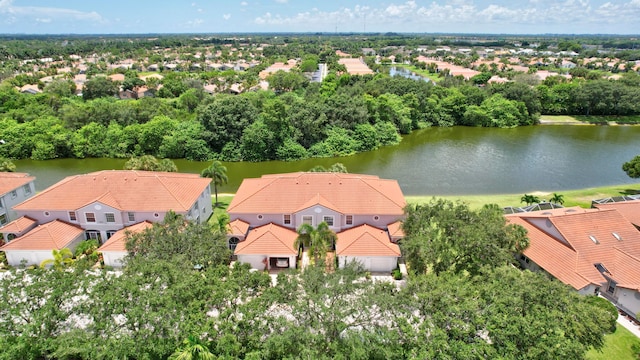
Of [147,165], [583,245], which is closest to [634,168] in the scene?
[583,245]

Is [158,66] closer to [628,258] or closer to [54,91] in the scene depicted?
[54,91]

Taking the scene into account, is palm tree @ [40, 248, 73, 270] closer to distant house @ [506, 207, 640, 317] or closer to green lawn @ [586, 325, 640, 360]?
green lawn @ [586, 325, 640, 360]

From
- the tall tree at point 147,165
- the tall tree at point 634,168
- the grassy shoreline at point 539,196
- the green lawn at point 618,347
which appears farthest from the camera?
the tall tree at point 634,168

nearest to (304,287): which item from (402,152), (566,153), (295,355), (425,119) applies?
(295,355)

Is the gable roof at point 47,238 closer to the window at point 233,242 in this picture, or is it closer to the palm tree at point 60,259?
the palm tree at point 60,259

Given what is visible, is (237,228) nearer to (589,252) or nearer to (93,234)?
(93,234)

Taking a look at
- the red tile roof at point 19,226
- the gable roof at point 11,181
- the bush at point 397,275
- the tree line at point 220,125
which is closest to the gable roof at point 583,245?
the bush at point 397,275
